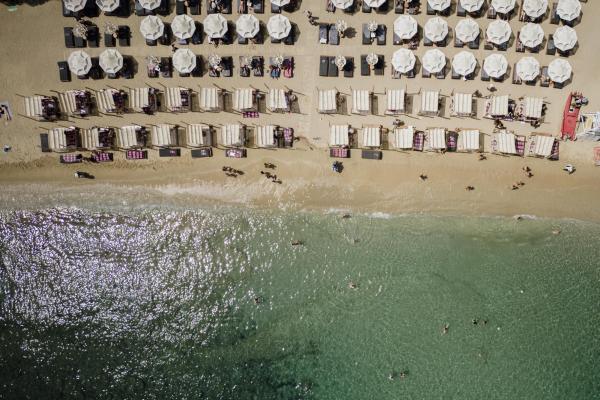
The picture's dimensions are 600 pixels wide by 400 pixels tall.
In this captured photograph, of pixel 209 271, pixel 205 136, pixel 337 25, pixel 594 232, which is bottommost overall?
pixel 209 271

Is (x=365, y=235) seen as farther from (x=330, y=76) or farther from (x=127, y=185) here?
(x=127, y=185)

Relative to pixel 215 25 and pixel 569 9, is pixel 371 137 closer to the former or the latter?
pixel 215 25

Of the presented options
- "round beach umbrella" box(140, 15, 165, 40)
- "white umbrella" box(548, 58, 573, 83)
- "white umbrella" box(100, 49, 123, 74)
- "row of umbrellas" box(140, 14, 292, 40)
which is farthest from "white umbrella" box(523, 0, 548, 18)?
"white umbrella" box(100, 49, 123, 74)

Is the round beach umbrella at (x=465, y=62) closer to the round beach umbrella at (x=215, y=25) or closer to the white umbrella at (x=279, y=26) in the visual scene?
the white umbrella at (x=279, y=26)

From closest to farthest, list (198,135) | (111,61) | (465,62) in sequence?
(111,61), (198,135), (465,62)

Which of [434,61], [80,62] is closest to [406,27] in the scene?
[434,61]

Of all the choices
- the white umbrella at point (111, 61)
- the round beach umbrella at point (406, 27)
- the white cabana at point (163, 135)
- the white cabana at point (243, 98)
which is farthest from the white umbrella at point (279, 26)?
the white umbrella at point (111, 61)

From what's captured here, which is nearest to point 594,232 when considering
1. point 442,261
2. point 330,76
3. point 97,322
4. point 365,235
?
point 442,261

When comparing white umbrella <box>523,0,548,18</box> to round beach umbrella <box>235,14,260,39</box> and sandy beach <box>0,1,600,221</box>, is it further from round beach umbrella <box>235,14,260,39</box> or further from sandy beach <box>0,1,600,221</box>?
round beach umbrella <box>235,14,260,39</box>
